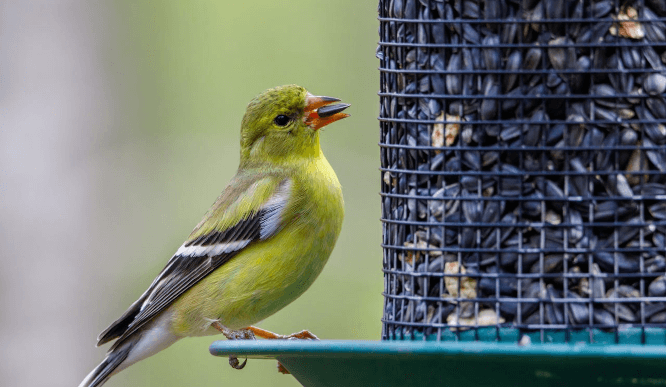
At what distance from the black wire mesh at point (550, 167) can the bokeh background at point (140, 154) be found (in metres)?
4.39

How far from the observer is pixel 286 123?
18.8ft

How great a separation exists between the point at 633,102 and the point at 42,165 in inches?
241

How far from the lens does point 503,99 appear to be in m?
3.50

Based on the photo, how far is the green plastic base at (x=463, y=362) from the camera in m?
2.73

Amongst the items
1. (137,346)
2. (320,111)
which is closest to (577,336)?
(320,111)

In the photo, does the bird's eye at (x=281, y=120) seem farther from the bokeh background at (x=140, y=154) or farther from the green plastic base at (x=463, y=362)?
the bokeh background at (x=140, y=154)

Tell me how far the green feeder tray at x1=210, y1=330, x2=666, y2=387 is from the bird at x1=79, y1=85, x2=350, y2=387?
1.79 m

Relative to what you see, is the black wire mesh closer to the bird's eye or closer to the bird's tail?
the bird's eye

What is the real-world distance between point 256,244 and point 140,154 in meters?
5.18

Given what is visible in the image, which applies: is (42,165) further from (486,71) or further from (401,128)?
(486,71)

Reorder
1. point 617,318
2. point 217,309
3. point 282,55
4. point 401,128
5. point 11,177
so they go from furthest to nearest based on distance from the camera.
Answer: point 282,55 < point 11,177 < point 217,309 < point 401,128 < point 617,318

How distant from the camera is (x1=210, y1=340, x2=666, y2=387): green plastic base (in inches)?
108

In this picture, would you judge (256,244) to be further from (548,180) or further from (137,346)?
(548,180)

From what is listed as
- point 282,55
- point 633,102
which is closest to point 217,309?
point 633,102
